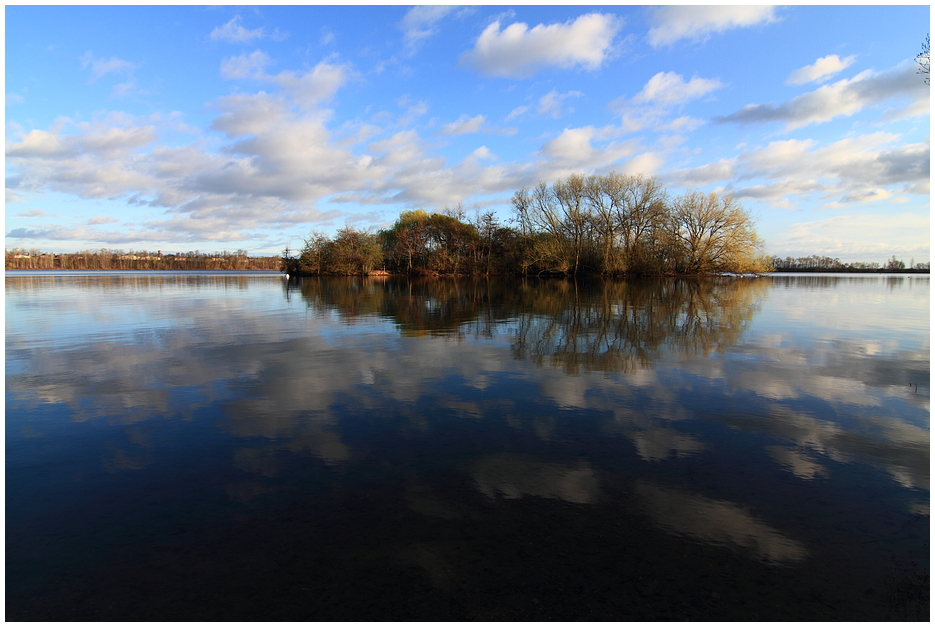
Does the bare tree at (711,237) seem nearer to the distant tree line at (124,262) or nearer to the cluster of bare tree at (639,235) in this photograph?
the cluster of bare tree at (639,235)

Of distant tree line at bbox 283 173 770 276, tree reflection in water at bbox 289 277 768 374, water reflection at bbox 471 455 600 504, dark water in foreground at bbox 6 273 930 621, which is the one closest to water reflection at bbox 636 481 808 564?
dark water in foreground at bbox 6 273 930 621

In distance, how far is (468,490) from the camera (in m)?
3.50

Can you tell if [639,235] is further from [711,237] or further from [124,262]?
[124,262]

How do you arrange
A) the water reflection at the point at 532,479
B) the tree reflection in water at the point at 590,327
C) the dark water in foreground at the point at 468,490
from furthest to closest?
the tree reflection in water at the point at 590,327 < the water reflection at the point at 532,479 < the dark water in foreground at the point at 468,490

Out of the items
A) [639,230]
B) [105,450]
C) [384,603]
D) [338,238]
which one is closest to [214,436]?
[105,450]

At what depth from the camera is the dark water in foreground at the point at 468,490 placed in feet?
8.17

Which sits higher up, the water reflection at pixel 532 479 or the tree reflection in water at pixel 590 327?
the tree reflection in water at pixel 590 327

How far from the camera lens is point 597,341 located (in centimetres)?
970

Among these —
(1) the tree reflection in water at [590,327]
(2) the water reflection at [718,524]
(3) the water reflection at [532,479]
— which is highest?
(1) the tree reflection in water at [590,327]

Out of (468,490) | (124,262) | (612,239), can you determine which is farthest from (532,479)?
(124,262)

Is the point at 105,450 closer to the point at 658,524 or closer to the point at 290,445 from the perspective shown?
the point at 290,445

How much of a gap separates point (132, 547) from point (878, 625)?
4204 millimetres

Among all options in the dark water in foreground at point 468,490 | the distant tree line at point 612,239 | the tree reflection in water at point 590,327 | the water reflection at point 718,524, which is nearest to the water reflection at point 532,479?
the dark water in foreground at point 468,490

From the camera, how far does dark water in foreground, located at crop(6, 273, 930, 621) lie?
2.49 meters
